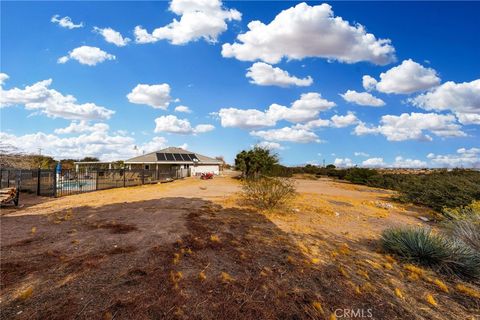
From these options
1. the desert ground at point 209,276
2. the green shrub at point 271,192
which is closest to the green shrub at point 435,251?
the desert ground at point 209,276

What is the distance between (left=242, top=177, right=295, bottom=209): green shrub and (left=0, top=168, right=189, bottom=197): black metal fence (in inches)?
457

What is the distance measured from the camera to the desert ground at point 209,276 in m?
3.54

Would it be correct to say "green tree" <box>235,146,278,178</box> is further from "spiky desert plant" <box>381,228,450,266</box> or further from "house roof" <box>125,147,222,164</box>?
"spiky desert plant" <box>381,228,450,266</box>

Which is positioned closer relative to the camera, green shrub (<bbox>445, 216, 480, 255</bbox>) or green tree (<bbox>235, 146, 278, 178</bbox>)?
green shrub (<bbox>445, 216, 480, 255</bbox>)

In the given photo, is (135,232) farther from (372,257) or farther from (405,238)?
(405,238)

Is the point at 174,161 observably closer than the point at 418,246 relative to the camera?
No

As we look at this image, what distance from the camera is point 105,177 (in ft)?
71.3

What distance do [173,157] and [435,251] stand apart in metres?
44.0

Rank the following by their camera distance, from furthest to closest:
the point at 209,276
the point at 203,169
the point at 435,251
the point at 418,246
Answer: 1. the point at 203,169
2. the point at 418,246
3. the point at 435,251
4. the point at 209,276

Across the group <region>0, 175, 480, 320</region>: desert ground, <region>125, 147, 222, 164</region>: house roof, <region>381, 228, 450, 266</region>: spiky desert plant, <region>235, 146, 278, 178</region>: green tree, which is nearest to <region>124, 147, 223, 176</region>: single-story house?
<region>125, 147, 222, 164</region>: house roof

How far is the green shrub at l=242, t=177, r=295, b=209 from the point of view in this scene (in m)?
12.1

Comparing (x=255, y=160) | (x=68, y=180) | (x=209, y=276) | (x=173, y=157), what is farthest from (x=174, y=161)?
(x=209, y=276)

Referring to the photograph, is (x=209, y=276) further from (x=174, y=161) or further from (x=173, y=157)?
(x=173, y=157)

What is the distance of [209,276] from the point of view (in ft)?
14.9
